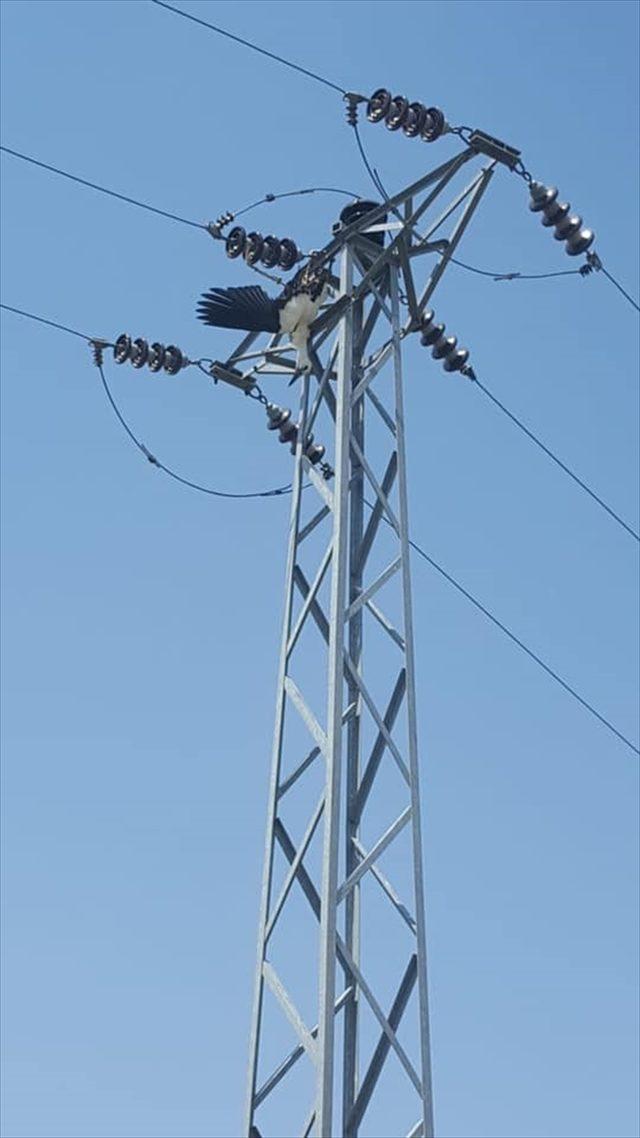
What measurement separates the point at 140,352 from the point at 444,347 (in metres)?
2.55

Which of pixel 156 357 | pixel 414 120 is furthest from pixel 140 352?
pixel 414 120

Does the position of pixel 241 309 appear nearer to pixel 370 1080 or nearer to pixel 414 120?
pixel 414 120

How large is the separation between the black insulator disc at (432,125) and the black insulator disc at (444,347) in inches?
76.4

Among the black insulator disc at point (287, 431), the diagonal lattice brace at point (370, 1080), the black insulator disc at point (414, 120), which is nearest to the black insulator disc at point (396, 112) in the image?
the black insulator disc at point (414, 120)

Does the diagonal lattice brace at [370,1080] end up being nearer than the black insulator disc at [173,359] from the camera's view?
Yes

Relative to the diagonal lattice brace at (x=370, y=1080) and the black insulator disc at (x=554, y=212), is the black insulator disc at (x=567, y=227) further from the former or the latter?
the diagonal lattice brace at (x=370, y=1080)

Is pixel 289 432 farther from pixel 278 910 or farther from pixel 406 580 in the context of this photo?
pixel 278 910

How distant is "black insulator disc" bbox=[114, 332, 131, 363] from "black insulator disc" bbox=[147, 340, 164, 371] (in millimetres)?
217

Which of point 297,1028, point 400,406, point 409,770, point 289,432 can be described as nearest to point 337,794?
point 409,770

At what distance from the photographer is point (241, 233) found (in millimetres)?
15406

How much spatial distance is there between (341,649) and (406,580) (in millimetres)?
884

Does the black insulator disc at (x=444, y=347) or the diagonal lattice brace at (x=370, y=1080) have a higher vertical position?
the black insulator disc at (x=444, y=347)

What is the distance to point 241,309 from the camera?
15656 millimetres

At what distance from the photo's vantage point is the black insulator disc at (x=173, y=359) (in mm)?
16312
